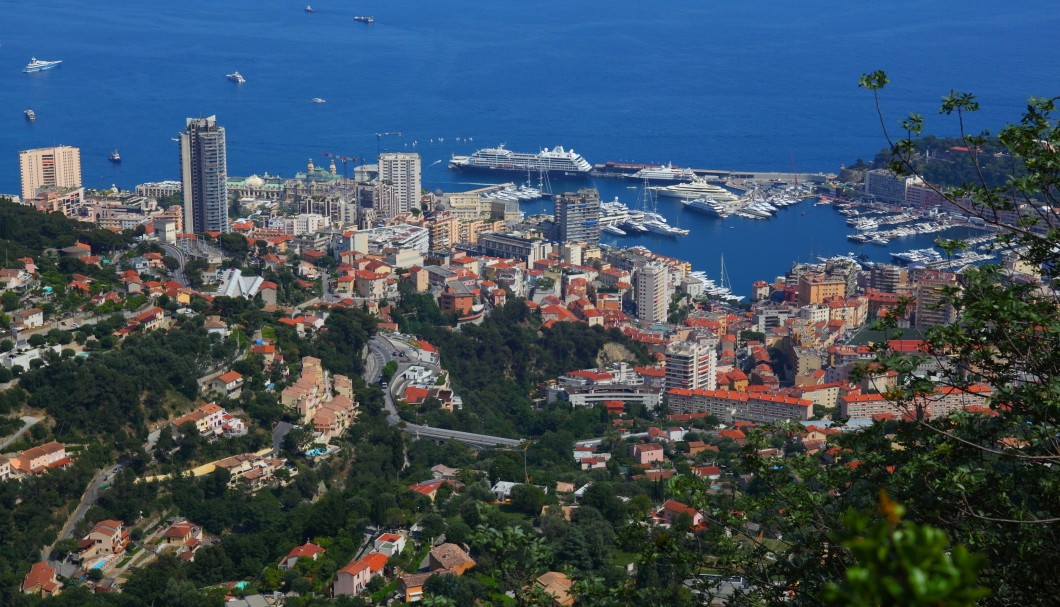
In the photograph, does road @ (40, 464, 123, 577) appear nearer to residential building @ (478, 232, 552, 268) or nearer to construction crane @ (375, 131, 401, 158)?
residential building @ (478, 232, 552, 268)

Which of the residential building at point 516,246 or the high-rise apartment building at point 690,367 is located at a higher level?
the residential building at point 516,246

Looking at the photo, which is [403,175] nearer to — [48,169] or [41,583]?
[48,169]

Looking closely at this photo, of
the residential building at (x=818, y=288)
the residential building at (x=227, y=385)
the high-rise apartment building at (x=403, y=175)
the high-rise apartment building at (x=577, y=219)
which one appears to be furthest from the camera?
the high-rise apartment building at (x=403, y=175)

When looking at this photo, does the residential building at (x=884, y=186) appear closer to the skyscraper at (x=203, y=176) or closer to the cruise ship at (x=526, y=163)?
the cruise ship at (x=526, y=163)

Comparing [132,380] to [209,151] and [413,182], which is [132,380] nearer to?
[209,151]

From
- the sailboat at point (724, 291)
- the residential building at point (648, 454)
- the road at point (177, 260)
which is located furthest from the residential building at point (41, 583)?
the sailboat at point (724, 291)

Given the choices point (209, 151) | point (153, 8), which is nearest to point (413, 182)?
point (209, 151)
